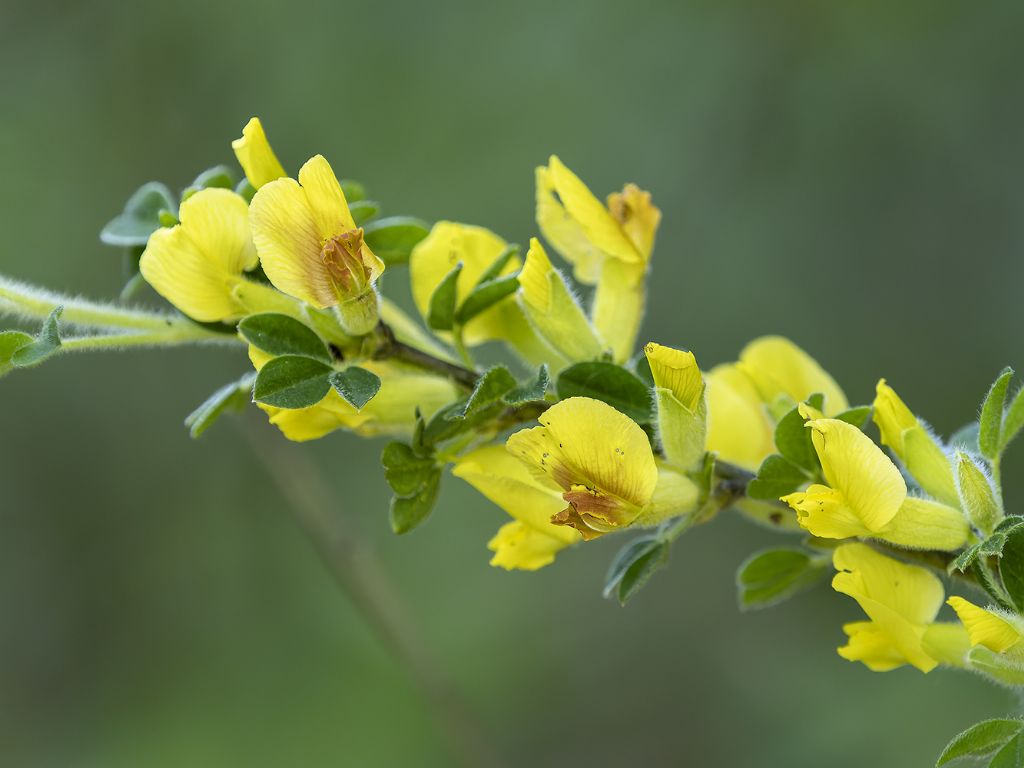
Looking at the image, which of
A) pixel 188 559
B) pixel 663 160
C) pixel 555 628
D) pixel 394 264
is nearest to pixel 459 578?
pixel 555 628

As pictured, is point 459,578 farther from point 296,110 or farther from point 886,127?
point 886,127

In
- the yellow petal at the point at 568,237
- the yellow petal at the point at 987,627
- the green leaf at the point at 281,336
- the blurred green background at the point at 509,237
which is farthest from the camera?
the blurred green background at the point at 509,237

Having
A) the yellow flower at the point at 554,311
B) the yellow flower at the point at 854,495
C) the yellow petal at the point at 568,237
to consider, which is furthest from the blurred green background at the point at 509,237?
the yellow flower at the point at 854,495

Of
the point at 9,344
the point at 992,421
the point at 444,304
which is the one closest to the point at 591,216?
the point at 444,304

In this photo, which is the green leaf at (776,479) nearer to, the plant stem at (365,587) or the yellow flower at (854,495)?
the yellow flower at (854,495)

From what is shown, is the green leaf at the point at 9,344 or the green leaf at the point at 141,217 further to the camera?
the green leaf at the point at 141,217

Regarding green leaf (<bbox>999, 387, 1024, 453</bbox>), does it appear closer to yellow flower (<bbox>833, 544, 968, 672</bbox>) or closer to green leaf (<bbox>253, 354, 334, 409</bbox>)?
yellow flower (<bbox>833, 544, 968, 672</bbox>)
